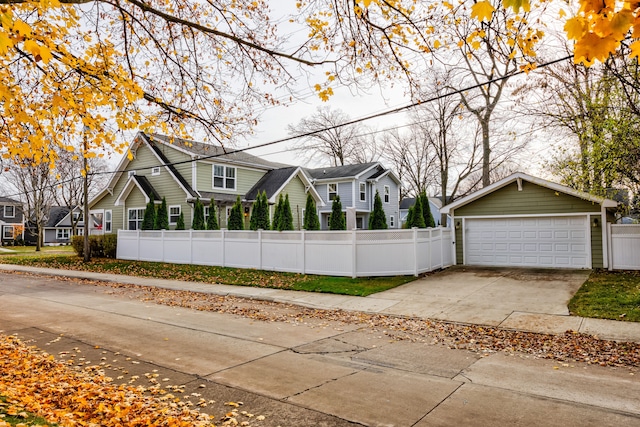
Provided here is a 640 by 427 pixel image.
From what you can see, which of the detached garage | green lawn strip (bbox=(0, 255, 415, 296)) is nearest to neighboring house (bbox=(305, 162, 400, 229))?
the detached garage

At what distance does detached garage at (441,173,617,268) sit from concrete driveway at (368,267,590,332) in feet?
3.52

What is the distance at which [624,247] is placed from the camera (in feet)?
51.1

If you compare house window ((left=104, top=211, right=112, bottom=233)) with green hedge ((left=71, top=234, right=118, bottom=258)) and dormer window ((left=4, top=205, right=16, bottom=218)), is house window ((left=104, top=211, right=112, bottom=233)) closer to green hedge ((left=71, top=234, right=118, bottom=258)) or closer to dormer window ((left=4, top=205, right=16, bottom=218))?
green hedge ((left=71, top=234, right=118, bottom=258))

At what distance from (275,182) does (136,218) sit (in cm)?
893

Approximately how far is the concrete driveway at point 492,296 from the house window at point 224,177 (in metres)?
15.0

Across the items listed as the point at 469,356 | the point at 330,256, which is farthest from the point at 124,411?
the point at 330,256

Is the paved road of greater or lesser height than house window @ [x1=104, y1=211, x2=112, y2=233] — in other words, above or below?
below

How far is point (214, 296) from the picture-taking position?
12891 millimetres

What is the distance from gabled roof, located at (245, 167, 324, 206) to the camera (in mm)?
26484

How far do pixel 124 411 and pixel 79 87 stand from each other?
508cm

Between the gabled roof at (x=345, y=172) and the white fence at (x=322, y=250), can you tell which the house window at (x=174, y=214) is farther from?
the gabled roof at (x=345, y=172)

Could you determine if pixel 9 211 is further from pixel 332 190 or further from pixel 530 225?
pixel 530 225

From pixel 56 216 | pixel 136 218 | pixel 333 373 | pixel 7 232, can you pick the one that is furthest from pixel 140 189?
pixel 56 216

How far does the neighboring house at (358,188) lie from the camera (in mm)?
32688
